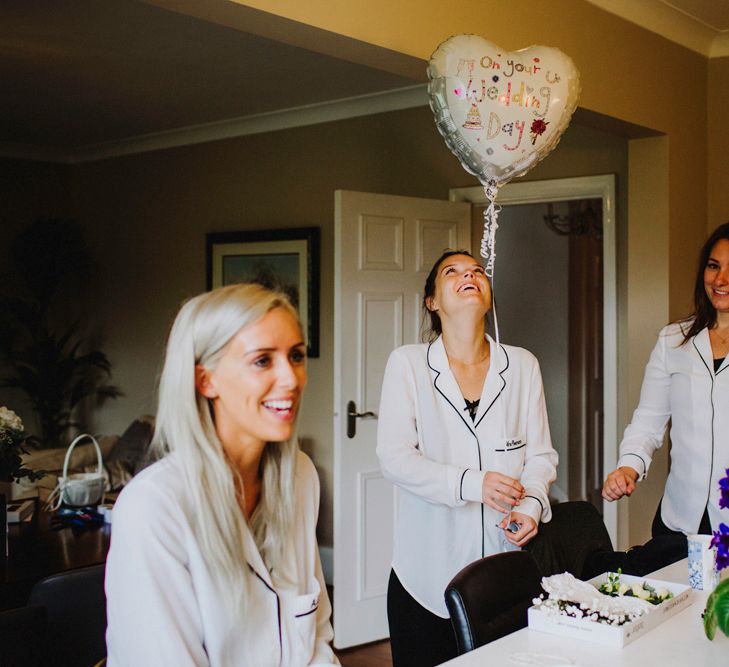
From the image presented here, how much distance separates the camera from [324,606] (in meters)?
1.86

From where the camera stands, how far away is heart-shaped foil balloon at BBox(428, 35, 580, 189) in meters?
2.49

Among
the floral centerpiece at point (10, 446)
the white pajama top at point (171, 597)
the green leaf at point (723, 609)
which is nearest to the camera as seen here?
the white pajama top at point (171, 597)

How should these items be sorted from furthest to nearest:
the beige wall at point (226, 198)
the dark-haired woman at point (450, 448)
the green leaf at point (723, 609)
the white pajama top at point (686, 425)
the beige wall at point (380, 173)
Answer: the beige wall at point (226, 198)
the beige wall at point (380, 173)
the white pajama top at point (686, 425)
the dark-haired woman at point (450, 448)
the green leaf at point (723, 609)

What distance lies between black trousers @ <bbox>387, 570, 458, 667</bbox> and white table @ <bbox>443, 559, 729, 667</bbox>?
0.68m

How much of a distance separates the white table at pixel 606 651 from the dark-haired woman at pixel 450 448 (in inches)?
24.4

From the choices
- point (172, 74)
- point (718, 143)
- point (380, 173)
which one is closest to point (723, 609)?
point (718, 143)

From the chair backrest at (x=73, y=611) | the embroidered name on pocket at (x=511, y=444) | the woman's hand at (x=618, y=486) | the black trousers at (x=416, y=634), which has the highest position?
the embroidered name on pocket at (x=511, y=444)

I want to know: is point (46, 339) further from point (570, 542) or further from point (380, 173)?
point (570, 542)

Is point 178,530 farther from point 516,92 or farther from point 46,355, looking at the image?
point 46,355

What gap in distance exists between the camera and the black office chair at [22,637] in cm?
193

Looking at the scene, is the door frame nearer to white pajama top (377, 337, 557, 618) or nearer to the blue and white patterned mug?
white pajama top (377, 337, 557, 618)

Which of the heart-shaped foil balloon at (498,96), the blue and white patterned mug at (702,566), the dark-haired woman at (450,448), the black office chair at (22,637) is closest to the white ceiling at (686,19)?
the heart-shaped foil balloon at (498,96)

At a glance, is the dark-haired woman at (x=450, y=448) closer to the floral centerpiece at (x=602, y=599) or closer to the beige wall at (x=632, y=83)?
the floral centerpiece at (x=602, y=599)

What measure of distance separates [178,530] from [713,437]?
72.9 inches
